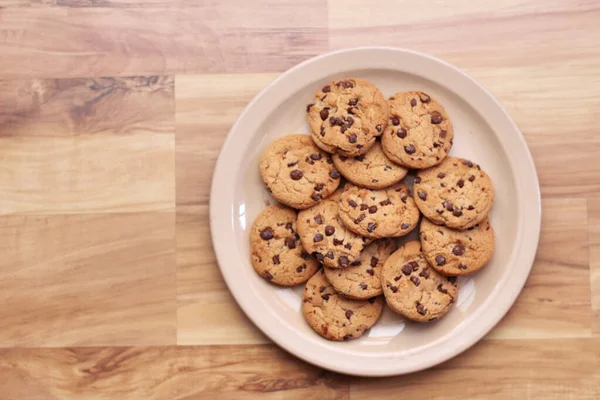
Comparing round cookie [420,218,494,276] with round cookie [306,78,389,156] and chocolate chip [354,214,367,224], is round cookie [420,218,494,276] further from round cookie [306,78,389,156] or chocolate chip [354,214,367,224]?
round cookie [306,78,389,156]

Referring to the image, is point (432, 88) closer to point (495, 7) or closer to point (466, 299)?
point (495, 7)

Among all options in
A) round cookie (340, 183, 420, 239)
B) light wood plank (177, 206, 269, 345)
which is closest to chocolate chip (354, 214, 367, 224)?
round cookie (340, 183, 420, 239)

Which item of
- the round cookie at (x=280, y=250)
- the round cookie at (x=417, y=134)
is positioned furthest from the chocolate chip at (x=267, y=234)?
the round cookie at (x=417, y=134)

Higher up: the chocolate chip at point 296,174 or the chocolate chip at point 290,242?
the chocolate chip at point 296,174

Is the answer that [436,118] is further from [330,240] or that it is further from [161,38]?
[161,38]

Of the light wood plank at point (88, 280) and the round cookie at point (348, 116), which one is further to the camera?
the light wood plank at point (88, 280)

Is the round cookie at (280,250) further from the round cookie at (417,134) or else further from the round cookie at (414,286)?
the round cookie at (417,134)
